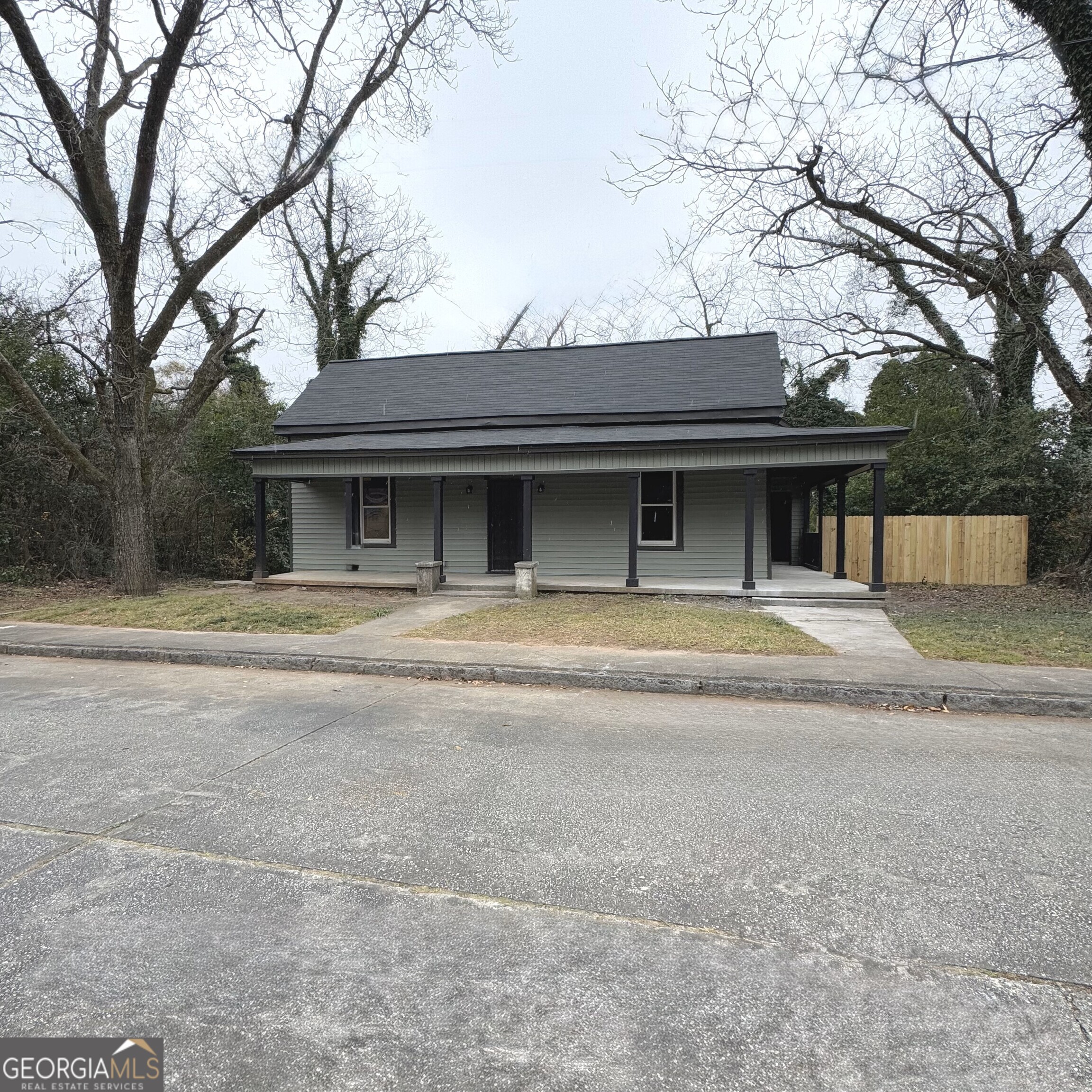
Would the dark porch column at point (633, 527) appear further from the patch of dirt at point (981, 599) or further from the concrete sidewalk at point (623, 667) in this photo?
the concrete sidewalk at point (623, 667)

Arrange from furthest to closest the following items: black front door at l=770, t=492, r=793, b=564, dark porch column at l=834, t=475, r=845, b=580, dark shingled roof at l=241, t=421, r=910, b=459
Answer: black front door at l=770, t=492, r=793, b=564
dark porch column at l=834, t=475, r=845, b=580
dark shingled roof at l=241, t=421, r=910, b=459

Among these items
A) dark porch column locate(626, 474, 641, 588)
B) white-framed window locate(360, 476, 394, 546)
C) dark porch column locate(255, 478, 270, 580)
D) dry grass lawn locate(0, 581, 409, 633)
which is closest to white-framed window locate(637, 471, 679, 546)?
dark porch column locate(626, 474, 641, 588)

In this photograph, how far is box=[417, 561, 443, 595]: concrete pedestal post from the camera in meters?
13.3

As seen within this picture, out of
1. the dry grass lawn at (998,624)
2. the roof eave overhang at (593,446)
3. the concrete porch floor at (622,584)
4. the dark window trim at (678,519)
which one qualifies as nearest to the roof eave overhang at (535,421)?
the dark window trim at (678,519)

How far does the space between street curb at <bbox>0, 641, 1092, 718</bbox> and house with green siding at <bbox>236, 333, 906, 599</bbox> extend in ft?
18.2

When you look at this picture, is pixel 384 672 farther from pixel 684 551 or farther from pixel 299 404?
pixel 299 404

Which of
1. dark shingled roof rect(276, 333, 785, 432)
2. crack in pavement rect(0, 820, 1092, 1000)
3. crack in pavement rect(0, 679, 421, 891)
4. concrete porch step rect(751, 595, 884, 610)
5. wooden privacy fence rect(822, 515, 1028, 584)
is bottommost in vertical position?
crack in pavement rect(0, 679, 421, 891)

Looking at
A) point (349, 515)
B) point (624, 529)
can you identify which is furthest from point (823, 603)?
point (349, 515)

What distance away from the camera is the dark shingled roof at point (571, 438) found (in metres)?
12.1

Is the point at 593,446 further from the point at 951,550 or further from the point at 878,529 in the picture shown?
the point at 951,550

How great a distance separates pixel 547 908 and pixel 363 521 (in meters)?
14.5

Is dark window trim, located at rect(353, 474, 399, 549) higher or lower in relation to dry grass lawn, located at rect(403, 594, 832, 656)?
higher

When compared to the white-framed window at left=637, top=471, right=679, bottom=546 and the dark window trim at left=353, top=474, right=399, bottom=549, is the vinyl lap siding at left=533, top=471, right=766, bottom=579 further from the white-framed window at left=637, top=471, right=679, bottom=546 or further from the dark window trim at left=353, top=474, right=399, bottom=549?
the dark window trim at left=353, top=474, right=399, bottom=549

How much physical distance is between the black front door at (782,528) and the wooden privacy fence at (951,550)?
1.69 metres
